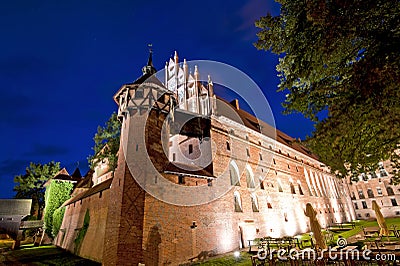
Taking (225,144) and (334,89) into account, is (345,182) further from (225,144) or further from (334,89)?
(334,89)

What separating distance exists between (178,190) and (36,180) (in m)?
36.2

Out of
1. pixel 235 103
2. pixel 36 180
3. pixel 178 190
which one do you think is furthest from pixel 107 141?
pixel 36 180

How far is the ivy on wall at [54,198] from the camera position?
89.6 ft

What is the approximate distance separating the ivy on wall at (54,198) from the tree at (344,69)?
2919 centimetres

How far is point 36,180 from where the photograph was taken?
38.3 metres

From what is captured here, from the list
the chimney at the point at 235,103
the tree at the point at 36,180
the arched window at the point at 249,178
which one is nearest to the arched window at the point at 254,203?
the arched window at the point at 249,178

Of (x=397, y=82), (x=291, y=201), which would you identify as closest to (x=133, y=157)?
(x=397, y=82)

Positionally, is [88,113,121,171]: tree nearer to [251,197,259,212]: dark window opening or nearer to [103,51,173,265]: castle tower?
[103,51,173,265]: castle tower

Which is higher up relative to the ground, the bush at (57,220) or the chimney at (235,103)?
the chimney at (235,103)

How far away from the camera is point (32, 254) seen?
1992cm

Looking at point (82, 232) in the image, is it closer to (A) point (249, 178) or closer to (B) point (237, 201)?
(B) point (237, 201)

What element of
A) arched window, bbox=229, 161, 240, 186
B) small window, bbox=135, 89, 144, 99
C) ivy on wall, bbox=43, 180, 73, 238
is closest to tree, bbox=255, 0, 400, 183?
small window, bbox=135, 89, 144, 99

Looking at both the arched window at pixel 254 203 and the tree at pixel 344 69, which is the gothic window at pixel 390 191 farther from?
the tree at pixel 344 69

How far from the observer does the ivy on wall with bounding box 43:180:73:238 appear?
2731cm
